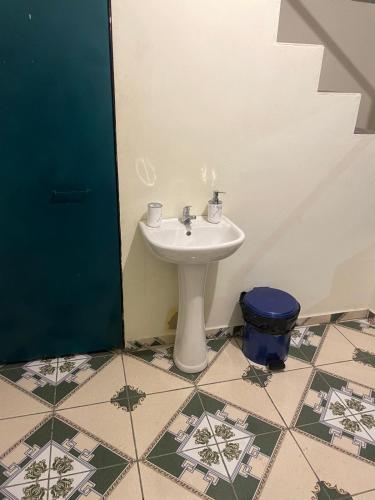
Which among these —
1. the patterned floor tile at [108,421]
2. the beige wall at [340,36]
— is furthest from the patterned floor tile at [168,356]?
the beige wall at [340,36]

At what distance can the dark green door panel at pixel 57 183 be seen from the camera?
1.35 m

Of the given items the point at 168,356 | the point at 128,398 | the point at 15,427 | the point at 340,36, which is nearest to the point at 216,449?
the point at 128,398

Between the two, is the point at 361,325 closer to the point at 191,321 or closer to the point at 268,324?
the point at 268,324

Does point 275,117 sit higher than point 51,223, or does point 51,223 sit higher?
point 275,117

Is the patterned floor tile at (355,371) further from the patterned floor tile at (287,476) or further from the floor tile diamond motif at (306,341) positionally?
the patterned floor tile at (287,476)

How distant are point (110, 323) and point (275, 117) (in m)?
1.34

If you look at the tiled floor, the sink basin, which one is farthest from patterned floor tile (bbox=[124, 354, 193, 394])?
the sink basin

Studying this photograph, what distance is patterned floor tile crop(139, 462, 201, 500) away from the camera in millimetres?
1277

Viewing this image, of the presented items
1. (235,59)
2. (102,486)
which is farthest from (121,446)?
(235,59)

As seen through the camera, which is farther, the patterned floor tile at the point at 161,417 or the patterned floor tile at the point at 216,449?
the patterned floor tile at the point at 161,417

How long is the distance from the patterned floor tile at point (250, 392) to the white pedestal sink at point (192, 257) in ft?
0.52

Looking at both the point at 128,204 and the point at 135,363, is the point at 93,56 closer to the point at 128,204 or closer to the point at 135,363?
the point at 128,204

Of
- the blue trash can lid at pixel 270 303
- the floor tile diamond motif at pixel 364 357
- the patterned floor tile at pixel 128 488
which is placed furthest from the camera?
the floor tile diamond motif at pixel 364 357

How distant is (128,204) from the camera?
5.51 ft
